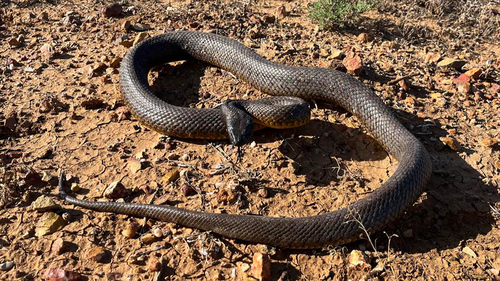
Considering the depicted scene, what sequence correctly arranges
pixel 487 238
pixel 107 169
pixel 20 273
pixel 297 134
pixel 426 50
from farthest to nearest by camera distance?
pixel 426 50 < pixel 297 134 < pixel 107 169 < pixel 487 238 < pixel 20 273

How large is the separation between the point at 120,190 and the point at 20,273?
130cm

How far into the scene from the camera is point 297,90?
647cm

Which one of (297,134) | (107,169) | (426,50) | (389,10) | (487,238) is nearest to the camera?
(487,238)

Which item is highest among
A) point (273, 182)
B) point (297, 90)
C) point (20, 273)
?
point (297, 90)

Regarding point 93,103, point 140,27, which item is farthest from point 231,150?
point 140,27

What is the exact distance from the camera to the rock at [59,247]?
14.1 ft

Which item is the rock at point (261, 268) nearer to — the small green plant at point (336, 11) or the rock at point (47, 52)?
the small green plant at point (336, 11)

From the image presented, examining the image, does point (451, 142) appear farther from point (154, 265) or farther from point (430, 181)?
point (154, 265)

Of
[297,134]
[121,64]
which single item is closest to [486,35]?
[297,134]

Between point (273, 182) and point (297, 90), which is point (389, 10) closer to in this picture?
point (297, 90)

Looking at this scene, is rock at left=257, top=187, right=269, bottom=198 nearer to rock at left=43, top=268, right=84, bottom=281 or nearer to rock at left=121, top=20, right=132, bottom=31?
rock at left=43, top=268, right=84, bottom=281

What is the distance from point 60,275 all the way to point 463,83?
6.17 meters

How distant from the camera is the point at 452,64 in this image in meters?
7.19

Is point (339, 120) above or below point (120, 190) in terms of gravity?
above
